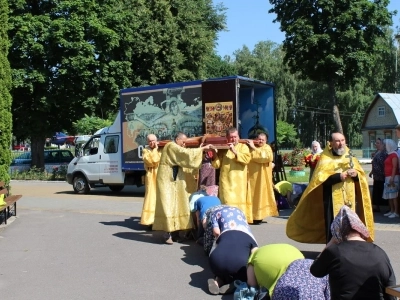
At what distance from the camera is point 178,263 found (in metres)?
8.17

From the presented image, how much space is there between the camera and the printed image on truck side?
16281 millimetres

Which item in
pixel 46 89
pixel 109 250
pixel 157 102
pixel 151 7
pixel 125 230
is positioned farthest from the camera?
pixel 151 7

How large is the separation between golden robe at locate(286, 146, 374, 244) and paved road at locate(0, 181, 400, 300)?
639 millimetres

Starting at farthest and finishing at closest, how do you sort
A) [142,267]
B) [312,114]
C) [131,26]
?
[312,114]
[131,26]
[142,267]

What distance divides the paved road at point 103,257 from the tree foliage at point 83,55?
15532mm

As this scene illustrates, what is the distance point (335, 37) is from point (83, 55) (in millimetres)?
17361

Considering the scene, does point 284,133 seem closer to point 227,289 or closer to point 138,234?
point 138,234

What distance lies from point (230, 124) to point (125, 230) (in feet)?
15.5

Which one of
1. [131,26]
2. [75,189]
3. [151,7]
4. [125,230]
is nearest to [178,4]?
[151,7]

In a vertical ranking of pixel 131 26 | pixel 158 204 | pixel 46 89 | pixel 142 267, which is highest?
pixel 131 26

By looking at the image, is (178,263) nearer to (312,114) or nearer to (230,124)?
(230,124)

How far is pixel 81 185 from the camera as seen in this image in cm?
2039

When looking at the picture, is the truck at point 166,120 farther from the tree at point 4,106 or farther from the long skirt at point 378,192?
the tree at point 4,106

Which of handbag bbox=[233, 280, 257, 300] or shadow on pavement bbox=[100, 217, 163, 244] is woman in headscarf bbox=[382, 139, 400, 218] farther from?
handbag bbox=[233, 280, 257, 300]
